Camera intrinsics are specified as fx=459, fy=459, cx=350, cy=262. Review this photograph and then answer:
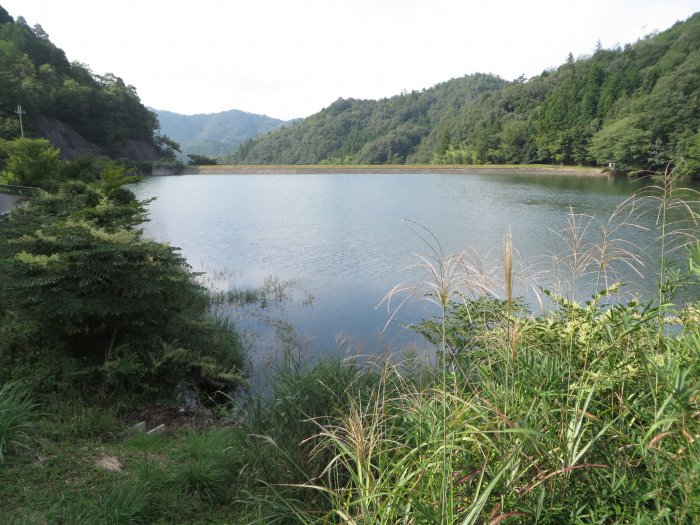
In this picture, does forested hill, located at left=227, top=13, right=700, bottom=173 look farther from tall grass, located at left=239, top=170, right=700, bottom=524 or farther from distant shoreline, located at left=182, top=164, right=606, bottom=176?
tall grass, located at left=239, top=170, right=700, bottom=524

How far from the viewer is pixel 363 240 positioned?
1423cm

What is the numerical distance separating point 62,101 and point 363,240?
45.1 m

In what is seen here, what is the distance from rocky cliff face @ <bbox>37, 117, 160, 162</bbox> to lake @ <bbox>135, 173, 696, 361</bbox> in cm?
2145

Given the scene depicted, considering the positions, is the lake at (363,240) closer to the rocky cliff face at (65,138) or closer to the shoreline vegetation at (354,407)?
the shoreline vegetation at (354,407)

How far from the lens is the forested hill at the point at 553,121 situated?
37.8 meters

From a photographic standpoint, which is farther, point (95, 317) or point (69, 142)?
point (69, 142)

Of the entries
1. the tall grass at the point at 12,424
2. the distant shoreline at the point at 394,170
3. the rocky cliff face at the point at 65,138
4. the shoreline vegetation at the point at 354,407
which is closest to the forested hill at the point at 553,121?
the distant shoreline at the point at 394,170

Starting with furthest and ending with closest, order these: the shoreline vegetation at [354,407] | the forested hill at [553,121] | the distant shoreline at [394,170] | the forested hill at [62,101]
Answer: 1. the distant shoreline at [394,170]
2. the forested hill at [553,121]
3. the forested hill at [62,101]
4. the shoreline vegetation at [354,407]

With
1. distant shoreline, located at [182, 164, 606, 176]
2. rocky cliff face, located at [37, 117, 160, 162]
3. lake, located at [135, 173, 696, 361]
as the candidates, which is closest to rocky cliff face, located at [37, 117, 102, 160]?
rocky cliff face, located at [37, 117, 160, 162]

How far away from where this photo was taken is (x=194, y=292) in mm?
7988

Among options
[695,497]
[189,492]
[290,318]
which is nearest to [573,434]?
[695,497]

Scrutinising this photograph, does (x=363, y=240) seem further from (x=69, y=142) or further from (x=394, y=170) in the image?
(x=69, y=142)

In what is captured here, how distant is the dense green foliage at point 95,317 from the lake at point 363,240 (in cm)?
144

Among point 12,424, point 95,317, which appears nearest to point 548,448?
point 12,424
